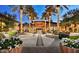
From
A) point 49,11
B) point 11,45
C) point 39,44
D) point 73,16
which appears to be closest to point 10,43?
point 11,45

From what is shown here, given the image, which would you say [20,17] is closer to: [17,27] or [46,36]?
[17,27]

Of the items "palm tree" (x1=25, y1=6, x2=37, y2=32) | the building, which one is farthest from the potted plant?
"palm tree" (x1=25, y1=6, x2=37, y2=32)

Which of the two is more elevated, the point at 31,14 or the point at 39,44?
the point at 31,14

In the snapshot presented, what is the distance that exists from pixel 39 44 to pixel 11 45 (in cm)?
38

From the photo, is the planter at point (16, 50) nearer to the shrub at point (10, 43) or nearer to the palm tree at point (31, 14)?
the shrub at point (10, 43)

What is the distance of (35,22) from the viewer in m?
2.40

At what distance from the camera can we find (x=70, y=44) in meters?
2.38

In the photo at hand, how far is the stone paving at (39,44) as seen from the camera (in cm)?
237

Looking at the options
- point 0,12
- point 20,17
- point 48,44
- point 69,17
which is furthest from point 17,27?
point 69,17

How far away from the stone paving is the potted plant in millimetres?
72

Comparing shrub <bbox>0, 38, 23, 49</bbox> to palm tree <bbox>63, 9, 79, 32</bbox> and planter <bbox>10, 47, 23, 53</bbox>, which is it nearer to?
planter <bbox>10, 47, 23, 53</bbox>

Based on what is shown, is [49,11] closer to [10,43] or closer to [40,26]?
[40,26]
